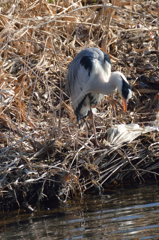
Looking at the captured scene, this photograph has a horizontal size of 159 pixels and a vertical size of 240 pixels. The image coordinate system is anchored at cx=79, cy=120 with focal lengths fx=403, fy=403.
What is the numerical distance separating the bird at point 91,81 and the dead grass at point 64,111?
26 centimetres

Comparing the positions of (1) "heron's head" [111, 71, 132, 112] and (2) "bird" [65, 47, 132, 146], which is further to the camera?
(2) "bird" [65, 47, 132, 146]

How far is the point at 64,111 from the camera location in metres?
6.42

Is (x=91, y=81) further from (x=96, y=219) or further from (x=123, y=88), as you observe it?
(x=96, y=219)

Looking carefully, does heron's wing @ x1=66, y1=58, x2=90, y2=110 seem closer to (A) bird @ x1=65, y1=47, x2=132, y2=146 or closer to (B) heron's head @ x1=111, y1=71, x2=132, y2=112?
(A) bird @ x1=65, y1=47, x2=132, y2=146

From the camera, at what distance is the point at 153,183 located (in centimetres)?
512

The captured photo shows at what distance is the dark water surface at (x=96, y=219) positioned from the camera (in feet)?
11.5

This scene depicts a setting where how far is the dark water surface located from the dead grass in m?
0.27

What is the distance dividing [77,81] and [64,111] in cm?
66

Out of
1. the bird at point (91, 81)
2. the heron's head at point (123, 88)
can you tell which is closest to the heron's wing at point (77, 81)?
the bird at point (91, 81)

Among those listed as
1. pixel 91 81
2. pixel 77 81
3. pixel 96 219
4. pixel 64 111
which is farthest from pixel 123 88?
pixel 96 219

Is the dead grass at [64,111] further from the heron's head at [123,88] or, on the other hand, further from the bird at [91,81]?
the heron's head at [123,88]

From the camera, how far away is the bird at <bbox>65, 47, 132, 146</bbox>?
5.56m

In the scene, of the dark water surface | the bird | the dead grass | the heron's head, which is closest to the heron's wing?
the bird

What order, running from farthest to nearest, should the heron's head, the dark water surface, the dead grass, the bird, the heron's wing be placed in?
the heron's wing, the bird, the heron's head, the dead grass, the dark water surface
